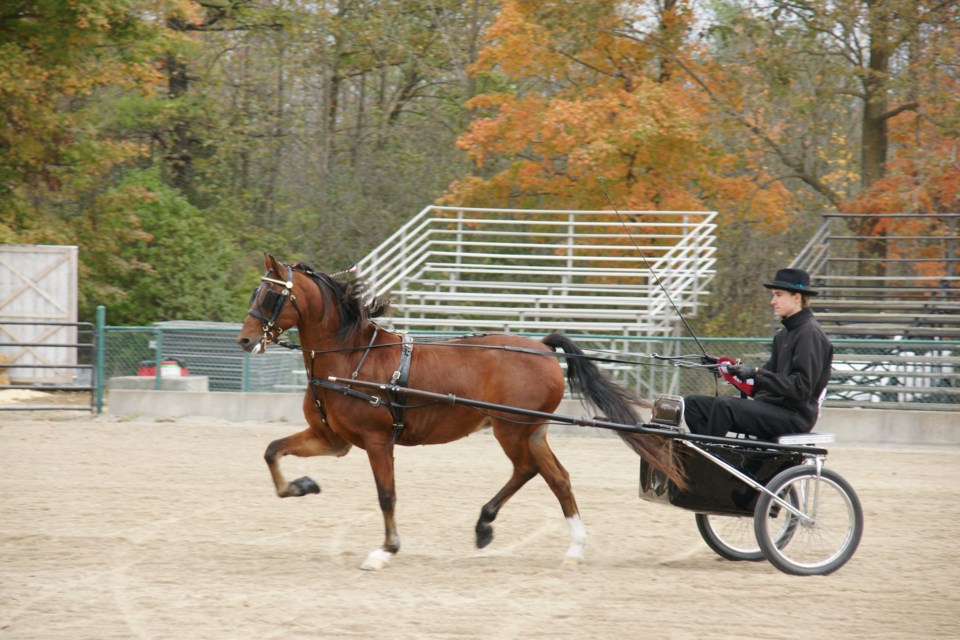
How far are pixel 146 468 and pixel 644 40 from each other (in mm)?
13752

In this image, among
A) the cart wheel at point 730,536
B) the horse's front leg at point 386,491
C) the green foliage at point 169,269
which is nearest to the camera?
the horse's front leg at point 386,491

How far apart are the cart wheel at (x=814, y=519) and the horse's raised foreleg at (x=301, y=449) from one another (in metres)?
2.87

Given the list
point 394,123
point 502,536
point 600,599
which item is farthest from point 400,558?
point 394,123

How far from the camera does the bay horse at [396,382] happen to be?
691 cm

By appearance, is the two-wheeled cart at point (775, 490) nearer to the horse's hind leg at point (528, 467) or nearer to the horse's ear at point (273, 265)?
the horse's hind leg at point (528, 467)

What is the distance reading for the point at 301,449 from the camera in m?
7.26

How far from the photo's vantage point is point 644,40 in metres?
20.7

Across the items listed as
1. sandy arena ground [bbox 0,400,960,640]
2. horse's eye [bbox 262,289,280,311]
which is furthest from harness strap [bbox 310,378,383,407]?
sandy arena ground [bbox 0,400,960,640]

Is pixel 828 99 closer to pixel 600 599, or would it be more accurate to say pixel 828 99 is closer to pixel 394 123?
pixel 394 123

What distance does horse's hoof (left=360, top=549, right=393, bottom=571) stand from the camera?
260 inches

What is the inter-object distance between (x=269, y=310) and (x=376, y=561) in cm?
175

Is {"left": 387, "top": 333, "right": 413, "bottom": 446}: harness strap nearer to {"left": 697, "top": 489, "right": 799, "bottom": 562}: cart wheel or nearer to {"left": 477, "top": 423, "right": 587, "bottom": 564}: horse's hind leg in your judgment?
{"left": 477, "top": 423, "right": 587, "bottom": 564}: horse's hind leg

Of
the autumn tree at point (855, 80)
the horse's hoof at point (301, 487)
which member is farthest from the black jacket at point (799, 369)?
the autumn tree at point (855, 80)

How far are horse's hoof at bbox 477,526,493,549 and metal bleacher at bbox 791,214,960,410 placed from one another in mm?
8373
